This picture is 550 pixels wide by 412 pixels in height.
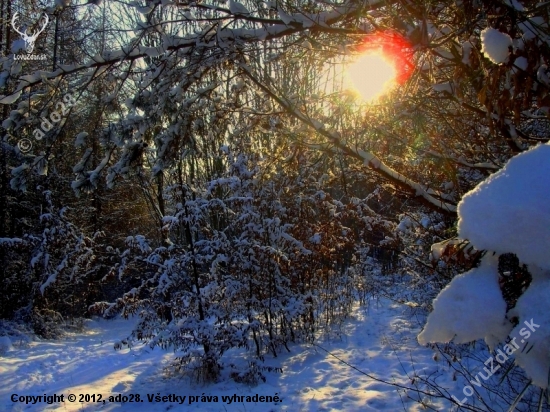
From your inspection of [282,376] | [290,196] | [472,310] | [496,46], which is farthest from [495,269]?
[290,196]

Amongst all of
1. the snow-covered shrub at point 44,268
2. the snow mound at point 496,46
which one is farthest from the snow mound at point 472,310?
the snow-covered shrub at point 44,268

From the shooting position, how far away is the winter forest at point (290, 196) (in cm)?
159

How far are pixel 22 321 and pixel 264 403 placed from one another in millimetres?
8480

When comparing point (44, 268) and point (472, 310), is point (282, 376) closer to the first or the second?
point (472, 310)

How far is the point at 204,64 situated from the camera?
2859 millimetres

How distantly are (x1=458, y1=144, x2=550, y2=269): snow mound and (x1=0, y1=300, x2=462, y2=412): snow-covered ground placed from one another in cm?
415

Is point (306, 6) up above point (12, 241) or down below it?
above

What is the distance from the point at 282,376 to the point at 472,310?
5472mm

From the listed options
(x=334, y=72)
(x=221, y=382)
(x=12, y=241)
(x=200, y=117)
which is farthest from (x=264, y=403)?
(x=12, y=241)

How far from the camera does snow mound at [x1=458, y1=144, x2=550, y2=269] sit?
0.82 m

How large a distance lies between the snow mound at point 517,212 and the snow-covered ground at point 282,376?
415 centimetres

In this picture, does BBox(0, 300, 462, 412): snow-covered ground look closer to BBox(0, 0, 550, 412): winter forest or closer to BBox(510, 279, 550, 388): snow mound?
BBox(0, 0, 550, 412): winter forest

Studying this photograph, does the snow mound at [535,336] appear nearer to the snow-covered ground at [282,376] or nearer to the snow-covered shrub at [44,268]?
the snow-covered ground at [282,376]

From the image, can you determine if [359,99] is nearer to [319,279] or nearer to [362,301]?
[319,279]
